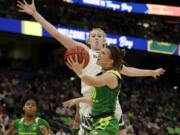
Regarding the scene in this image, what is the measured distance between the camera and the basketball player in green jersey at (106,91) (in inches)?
223

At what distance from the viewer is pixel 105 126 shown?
18.8ft

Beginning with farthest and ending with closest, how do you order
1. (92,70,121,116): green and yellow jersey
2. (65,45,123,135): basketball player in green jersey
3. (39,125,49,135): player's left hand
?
(39,125,49,135): player's left hand → (92,70,121,116): green and yellow jersey → (65,45,123,135): basketball player in green jersey

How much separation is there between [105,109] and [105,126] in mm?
187

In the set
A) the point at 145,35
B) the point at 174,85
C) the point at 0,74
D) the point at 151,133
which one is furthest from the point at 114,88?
the point at 174,85

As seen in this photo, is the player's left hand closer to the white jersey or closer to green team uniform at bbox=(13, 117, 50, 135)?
green team uniform at bbox=(13, 117, 50, 135)

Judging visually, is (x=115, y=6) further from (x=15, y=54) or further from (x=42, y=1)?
(x=15, y=54)

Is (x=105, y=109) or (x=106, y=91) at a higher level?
(x=106, y=91)

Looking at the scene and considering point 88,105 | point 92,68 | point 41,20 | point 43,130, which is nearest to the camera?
point 41,20

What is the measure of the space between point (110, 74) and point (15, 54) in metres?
23.6

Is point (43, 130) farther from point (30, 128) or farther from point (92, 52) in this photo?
point (92, 52)

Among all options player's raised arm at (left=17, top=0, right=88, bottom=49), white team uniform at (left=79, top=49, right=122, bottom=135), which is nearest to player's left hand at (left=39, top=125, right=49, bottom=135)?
white team uniform at (left=79, top=49, right=122, bottom=135)

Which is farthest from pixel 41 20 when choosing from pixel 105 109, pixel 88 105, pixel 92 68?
pixel 105 109

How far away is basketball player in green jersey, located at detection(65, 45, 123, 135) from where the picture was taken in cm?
565

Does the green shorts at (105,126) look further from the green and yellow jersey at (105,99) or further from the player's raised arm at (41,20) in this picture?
the player's raised arm at (41,20)
